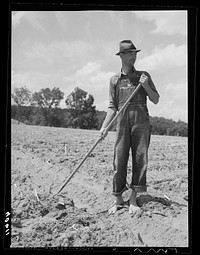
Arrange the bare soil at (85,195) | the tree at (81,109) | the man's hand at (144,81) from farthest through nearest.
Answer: the tree at (81,109) → the man's hand at (144,81) → the bare soil at (85,195)

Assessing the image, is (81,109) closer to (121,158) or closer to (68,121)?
(68,121)

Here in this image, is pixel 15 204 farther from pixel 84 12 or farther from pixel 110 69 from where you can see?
pixel 84 12

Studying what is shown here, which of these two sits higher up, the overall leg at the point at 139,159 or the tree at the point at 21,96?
the tree at the point at 21,96

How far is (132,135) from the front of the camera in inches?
172

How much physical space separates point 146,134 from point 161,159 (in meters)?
0.32

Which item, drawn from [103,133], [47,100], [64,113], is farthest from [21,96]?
[103,133]

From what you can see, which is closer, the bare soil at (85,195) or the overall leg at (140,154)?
the bare soil at (85,195)

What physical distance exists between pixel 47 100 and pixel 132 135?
1040 mm

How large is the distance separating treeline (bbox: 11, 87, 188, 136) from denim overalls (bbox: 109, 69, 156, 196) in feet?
0.39

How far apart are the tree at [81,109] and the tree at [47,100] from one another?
12cm

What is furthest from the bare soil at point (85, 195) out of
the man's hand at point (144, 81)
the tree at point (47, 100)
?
the man's hand at point (144, 81)

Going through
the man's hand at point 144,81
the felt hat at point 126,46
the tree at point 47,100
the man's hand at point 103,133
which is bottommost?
the man's hand at point 103,133

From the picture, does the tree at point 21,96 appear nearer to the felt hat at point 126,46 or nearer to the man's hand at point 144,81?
the felt hat at point 126,46

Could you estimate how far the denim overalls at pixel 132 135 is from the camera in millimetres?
4355
